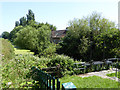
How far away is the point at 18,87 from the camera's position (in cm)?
311

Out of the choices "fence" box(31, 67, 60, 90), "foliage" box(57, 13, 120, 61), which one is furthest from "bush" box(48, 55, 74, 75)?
"foliage" box(57, 13, 120, 61)

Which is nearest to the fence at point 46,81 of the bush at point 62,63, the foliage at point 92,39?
the bush at point 62,63

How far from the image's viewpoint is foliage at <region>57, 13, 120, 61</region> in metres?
9.16

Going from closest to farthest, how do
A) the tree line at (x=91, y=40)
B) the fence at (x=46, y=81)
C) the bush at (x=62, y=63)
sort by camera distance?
the fence at (x=46, y=81) → the bush at (x=62, y=63) → the tree line at (x=91, y=40)

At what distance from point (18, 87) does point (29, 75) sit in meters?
0.84

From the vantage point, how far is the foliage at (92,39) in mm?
9164

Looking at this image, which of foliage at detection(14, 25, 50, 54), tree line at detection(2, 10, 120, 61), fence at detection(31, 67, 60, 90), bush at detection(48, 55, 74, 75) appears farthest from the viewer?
foliage at detection(14, 25, 50, 54)

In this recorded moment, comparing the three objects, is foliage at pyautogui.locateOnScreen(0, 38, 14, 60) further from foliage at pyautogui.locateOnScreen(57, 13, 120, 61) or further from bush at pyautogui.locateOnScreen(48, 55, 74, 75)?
foliage at pyautogui.locateOnScreen(57, 13, 120, 61)

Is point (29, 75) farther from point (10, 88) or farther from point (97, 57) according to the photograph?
point (97, 57)

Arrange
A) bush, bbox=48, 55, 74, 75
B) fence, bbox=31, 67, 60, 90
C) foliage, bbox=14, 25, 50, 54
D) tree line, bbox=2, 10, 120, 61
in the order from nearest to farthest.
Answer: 1. fence, bbox=31, 67, 60, 90
2. bush, bbox=48, 55, 74, 75
3. tree line, bbox=2, 10, 120, 61
4. foliage, bbox=14, 25, 50, 54

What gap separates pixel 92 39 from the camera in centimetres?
1022

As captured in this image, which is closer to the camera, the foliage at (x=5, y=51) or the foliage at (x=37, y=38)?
the foliage at (x=5, y=51)

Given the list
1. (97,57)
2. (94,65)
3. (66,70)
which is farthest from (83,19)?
(66,70)

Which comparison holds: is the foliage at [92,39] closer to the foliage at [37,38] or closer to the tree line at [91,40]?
the tree line at [91,40]
